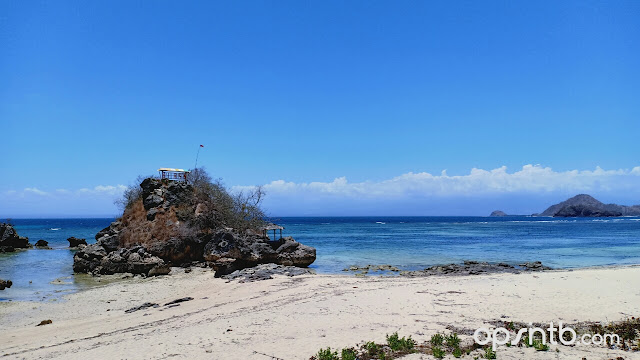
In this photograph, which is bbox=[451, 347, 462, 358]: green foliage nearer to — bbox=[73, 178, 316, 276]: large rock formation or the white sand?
the white sand

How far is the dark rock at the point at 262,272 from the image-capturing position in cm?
2145

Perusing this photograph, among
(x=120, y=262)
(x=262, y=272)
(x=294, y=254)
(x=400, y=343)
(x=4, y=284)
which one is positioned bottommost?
(x=4, y=284)

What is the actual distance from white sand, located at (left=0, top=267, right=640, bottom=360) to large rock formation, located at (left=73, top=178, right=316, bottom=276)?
4761mm

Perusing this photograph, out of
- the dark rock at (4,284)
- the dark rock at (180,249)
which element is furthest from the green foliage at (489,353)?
the dark rock at (4,284)

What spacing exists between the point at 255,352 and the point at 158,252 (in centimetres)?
1954

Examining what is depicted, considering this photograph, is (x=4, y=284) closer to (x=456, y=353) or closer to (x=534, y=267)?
(x=456, y=353)

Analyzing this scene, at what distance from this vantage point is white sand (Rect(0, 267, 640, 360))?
9.45 m

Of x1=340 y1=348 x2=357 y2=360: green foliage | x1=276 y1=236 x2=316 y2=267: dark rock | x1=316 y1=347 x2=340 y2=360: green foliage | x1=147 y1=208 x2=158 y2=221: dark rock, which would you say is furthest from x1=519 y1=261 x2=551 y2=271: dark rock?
x1=147 y1=208 x2=158 y2=221: dark rock

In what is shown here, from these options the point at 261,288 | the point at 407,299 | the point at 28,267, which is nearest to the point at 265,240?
the point at 261,288

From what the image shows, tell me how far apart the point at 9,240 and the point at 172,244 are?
31858mm

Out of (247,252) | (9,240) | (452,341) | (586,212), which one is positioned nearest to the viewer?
(452,341)

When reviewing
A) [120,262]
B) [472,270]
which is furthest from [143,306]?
[472,270]

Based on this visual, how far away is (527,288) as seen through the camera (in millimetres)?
15875

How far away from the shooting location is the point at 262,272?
73.5 feet
